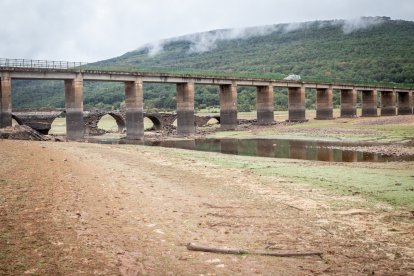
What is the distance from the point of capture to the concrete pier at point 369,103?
3228 inches

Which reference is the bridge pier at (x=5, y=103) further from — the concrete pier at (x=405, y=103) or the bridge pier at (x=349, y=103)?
the concrete pier at (x=405, y=103)

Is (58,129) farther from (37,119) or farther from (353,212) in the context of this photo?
(353,212)

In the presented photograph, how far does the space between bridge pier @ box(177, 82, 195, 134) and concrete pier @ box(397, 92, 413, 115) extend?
5924cm

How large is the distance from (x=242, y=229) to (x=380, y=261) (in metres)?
2.72

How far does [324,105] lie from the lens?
71.9 meters

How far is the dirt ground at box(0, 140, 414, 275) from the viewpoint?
6.38m

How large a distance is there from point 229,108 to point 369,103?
125 feet

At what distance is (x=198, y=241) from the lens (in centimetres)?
767

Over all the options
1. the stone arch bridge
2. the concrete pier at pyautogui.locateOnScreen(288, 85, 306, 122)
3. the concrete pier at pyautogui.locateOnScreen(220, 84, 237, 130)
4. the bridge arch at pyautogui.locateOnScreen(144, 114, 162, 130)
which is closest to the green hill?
the bridge arch at pyautogui.locateOnScreen(144, 114, 162, 130)

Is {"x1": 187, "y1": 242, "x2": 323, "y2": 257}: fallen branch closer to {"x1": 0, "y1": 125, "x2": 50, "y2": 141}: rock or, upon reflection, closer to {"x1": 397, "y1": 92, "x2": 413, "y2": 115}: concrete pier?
{"x1": 0, "y1": 125, "x2": 50, "y2": 141}: rock

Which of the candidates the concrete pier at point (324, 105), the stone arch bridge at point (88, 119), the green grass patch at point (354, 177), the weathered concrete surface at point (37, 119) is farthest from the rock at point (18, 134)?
the concrete pier at point (324, 105)

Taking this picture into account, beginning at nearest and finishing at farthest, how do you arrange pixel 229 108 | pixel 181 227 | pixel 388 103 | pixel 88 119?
pixel 181 227 < pixel 229 108 < pixel 88 119 < pixel 388 103

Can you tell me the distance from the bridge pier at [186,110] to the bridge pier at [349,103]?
35577 millimetres

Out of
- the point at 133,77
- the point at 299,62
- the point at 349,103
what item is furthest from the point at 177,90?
the point at 299,62
